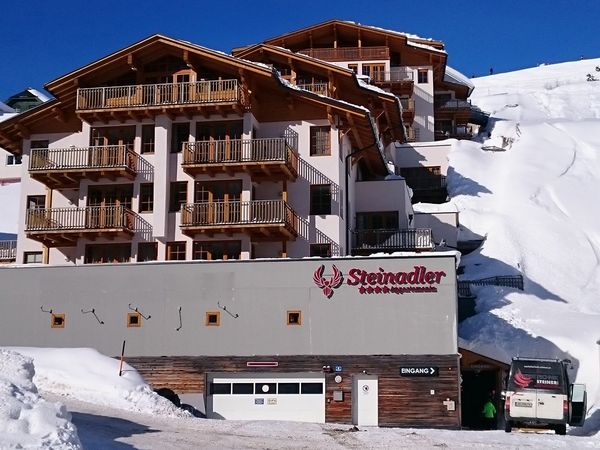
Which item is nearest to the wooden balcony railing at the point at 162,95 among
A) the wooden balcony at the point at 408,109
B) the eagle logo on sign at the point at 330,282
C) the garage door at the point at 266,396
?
the eagle logo on sign at the point at 330,282

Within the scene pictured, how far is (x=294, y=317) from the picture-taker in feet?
109

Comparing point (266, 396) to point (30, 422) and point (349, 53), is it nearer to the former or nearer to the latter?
point (30, 422)

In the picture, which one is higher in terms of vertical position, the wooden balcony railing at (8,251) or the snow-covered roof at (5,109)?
the snow-covered roof at (5,109)

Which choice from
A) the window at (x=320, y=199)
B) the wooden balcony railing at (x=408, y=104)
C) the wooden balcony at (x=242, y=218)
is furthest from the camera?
the wooden balcony railing at (x=408, y=104)

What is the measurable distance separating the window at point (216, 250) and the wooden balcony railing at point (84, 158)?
177 inches

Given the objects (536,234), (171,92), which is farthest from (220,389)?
(536,234)

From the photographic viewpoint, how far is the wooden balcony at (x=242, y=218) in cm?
3716

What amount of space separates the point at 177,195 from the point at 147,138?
3.00m

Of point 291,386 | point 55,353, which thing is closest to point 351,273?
point 291,386

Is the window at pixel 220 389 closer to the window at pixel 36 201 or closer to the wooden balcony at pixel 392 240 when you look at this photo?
the wooden balcony at pixel 392 240

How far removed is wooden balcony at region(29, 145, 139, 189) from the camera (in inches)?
1545

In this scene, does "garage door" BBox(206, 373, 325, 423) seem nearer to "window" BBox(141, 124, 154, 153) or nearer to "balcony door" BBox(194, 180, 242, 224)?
"balcony door" BBox(194, 180, 242, 224)

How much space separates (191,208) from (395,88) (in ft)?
120

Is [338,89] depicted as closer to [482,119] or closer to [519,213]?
[519,213]
